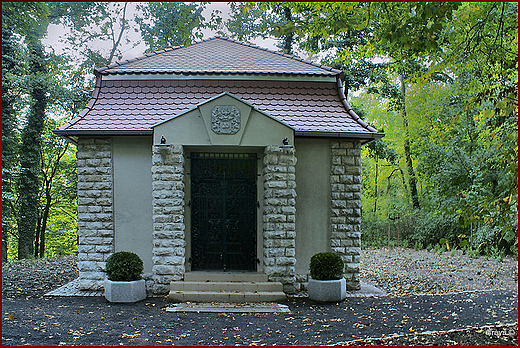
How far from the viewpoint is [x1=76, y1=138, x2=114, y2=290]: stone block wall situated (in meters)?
8.73

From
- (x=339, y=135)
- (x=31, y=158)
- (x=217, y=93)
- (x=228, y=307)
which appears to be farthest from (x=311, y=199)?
(x=31, y=158)

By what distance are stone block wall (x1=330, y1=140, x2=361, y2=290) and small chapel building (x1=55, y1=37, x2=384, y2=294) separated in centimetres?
2

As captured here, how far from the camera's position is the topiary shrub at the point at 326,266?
812cm

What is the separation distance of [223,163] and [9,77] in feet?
26.6

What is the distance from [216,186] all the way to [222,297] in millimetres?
2216

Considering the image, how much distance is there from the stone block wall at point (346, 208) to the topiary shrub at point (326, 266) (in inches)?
27.6

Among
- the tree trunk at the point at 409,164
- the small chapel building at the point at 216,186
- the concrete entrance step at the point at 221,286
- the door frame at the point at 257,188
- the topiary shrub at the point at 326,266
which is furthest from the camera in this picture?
the tree trunk at the point at 409,164

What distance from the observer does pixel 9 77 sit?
13.0m

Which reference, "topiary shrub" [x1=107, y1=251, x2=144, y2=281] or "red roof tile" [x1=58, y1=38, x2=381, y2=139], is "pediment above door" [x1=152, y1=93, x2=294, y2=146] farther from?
"topiary shrub" [x1=107, y1=251, x2=144, y2=281]

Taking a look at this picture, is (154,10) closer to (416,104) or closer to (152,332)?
(152,332)

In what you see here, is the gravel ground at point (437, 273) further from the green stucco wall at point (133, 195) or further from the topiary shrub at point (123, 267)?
the green stucco wall at point (133, 195)

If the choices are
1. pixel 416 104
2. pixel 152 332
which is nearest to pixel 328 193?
pixel 152 332

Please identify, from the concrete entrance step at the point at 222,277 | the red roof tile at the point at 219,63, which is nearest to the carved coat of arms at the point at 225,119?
the red roof tile at the point at 219,63

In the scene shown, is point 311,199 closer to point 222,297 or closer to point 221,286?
point 221,286
